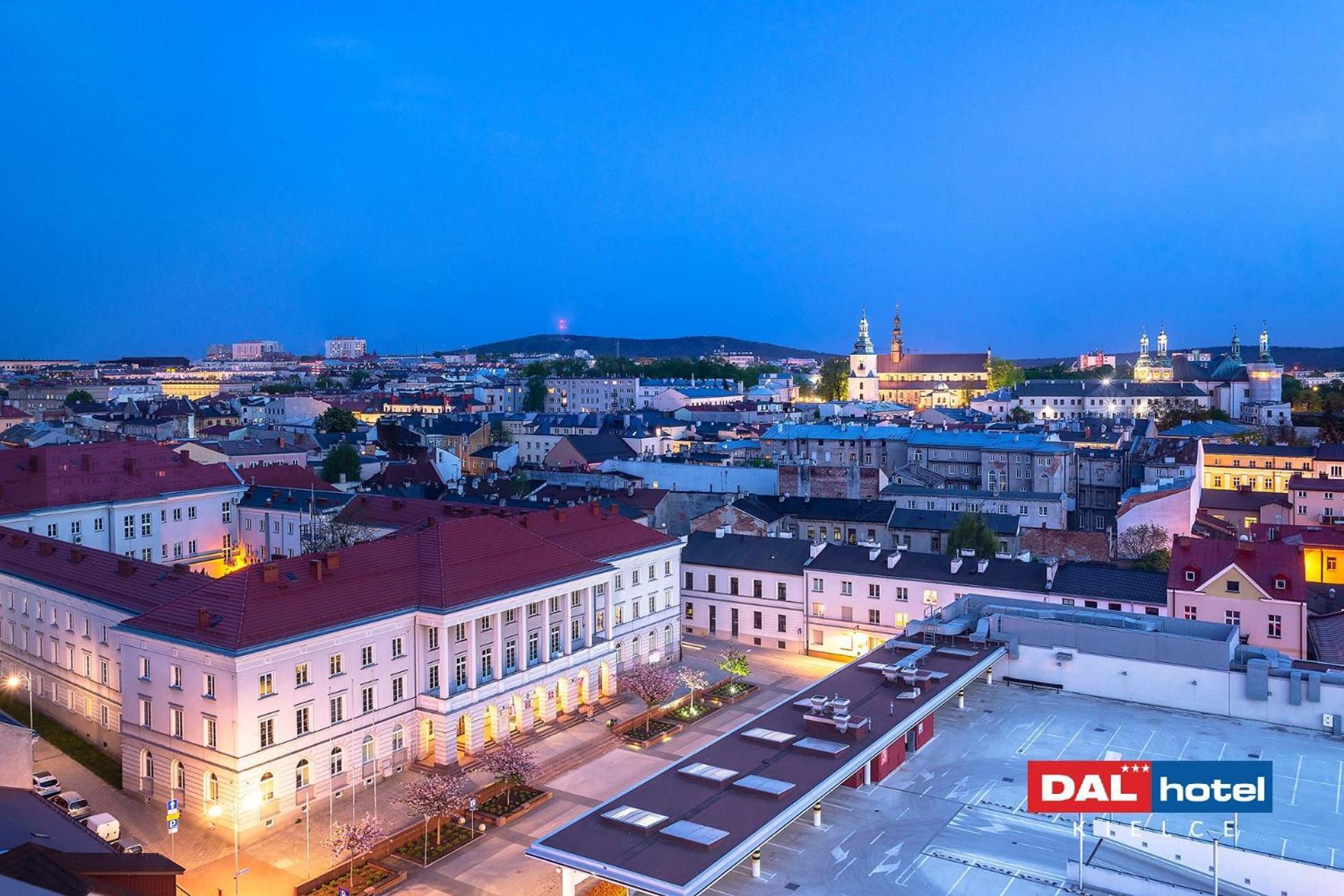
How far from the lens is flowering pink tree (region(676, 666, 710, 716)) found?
40.7 m

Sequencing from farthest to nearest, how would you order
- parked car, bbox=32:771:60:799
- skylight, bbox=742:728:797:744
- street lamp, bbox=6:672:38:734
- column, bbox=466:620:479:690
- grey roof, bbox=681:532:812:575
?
grey roof, bbox=681:532:812:575 → street lamp, bbox=6:672:38:734 → column, bbox=466:620:479:690 → parked car, bbox=32:771:60:799 → skylight, bbox=742:728:797:744

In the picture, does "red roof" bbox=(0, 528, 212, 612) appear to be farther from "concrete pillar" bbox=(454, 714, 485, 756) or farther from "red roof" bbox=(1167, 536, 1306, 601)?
"red roof" bbox=(1167, 536, 1306, 601)

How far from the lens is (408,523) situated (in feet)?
167

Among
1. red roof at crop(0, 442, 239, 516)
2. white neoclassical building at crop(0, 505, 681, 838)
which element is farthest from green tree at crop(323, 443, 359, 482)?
white neoclassical building at crop(0, 505, 681, 838)

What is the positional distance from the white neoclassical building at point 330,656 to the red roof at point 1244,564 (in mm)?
25421

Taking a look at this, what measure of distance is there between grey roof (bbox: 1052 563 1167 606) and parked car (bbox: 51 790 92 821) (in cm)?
3833

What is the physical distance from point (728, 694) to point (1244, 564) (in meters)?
23.1

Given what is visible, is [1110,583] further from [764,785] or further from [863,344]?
[863,344]

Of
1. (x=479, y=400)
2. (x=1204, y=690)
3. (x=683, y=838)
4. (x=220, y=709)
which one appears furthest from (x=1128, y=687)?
(x=479, y=400)

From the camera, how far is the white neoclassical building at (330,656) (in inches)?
1168

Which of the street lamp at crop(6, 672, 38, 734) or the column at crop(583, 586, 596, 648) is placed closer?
the street lamp at crop(6, 672, 38, 734)

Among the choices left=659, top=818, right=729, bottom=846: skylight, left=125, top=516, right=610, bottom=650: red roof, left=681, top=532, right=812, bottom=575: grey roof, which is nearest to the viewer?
left=659, top=818, right=729, bottom=846: skylight

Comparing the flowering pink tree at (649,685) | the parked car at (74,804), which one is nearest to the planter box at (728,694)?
the flowering pink tree at (649,685)

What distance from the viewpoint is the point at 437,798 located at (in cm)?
2825
